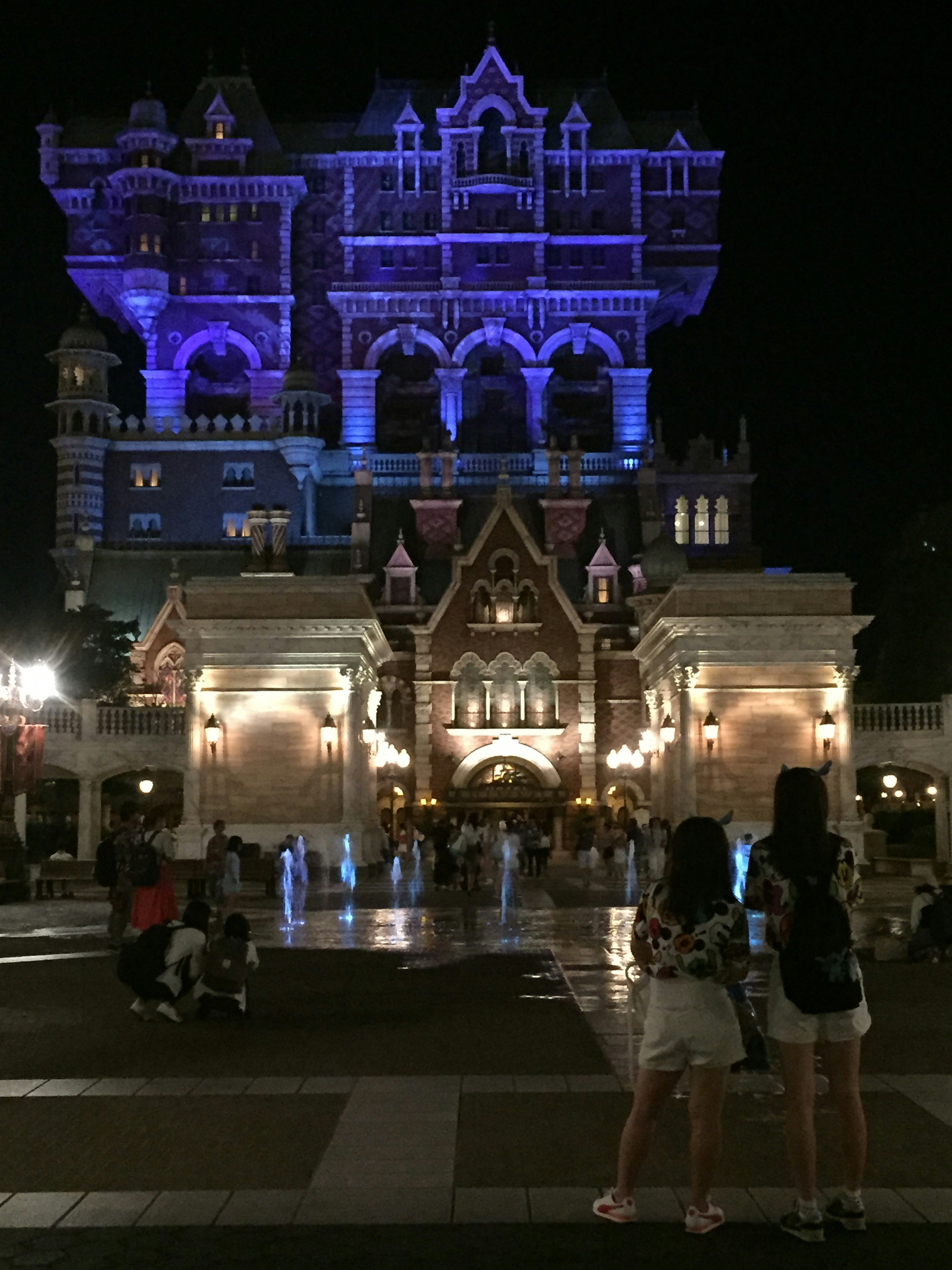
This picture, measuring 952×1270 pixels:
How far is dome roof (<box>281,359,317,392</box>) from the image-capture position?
90.6m

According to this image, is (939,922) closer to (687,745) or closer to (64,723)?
(687,745)

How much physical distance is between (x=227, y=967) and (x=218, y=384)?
8772 centimetres

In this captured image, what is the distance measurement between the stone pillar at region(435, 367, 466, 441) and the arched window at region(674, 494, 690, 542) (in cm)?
1591

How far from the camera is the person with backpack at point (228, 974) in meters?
16.2

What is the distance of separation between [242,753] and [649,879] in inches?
532

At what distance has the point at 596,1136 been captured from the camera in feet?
35.6

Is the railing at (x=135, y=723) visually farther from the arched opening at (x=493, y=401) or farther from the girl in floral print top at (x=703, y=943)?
the girl in floral print top at (x=703, y=943)

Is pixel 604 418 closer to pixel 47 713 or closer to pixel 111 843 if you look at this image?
pixel 47 713

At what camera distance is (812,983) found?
871cm

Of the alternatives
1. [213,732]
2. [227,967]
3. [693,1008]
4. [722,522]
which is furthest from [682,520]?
[693,1008]

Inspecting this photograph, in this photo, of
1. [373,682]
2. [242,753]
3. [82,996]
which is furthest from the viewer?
[373,682]

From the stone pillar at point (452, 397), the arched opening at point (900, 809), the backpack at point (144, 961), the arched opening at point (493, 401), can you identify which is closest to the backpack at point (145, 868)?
the backpack at point (144, 961)

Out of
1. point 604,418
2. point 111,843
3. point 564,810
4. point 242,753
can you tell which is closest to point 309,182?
point 604,418

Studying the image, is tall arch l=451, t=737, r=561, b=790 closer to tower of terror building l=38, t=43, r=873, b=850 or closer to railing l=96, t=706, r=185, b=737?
tower of terror building l=38, t=43, r=873, b=850
